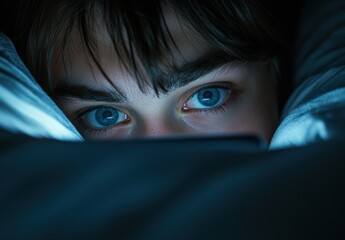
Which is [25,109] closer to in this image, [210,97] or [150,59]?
[150,59]

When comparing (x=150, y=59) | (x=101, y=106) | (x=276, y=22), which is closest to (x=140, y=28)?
(x=150, y=59)

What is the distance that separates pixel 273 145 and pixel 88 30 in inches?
12.4

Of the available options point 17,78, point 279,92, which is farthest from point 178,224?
point 279,92

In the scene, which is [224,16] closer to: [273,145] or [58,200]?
[273,145]

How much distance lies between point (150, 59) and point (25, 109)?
0.91 feet

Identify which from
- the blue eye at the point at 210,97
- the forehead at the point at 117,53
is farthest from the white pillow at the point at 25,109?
the blue eye at the point at 210,97

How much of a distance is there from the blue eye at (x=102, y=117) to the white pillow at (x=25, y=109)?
28 centimetres

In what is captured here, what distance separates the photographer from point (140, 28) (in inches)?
25.9

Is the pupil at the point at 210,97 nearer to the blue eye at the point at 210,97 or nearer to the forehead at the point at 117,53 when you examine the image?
the blue eye at the point at 210,97

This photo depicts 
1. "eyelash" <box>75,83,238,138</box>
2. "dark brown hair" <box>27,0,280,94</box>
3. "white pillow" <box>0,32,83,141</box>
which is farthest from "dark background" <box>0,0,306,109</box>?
"white pillow" <box>0,32,83,141</box>

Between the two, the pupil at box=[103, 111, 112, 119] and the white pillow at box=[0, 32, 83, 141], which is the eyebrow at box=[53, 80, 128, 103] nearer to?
the pupil at box=[103, 111, 112, 119]

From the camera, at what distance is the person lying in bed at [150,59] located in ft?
2.21

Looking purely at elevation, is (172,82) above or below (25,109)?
above

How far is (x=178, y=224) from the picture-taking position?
0.88 ft
